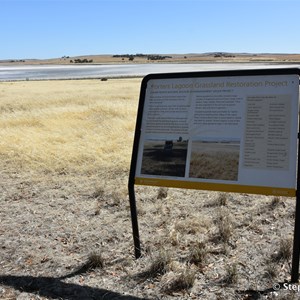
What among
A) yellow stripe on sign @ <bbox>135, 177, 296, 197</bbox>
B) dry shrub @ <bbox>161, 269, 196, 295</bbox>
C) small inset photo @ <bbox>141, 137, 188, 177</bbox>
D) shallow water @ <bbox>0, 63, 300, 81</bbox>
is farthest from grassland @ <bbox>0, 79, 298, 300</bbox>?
shallow water @ <bbox>0, 63, 300, 81</bbox>

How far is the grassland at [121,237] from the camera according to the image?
3.80m

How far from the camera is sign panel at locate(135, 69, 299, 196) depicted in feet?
12.1

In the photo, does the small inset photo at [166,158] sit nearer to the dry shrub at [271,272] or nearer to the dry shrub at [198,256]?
the dry shrub at [198,256]

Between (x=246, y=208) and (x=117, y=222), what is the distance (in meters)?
1.68

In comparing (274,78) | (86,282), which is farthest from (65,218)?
(274,78)

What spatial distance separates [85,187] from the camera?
6867mm

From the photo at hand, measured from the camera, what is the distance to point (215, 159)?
3.76m

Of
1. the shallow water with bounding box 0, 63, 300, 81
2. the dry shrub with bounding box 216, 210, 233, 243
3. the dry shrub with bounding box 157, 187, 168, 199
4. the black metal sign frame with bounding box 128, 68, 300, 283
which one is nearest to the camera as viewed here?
the black metal sign frame with bounding box 128, 68, 300, 283

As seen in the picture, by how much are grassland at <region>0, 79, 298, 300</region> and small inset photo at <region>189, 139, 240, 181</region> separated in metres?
0.83

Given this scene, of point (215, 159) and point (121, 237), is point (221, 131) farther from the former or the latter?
point (121, 237)

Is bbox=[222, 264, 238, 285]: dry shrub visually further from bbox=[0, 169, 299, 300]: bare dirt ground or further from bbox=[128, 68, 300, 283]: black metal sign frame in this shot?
bbox=[128, 68, 300, 283]: black metal sign frame

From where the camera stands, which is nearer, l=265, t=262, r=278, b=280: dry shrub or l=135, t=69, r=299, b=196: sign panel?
l=135, t=69, r=299, b=196: sign panel

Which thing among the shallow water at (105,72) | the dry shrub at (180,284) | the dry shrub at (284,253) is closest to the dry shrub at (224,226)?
the dry shrub at (284,253)

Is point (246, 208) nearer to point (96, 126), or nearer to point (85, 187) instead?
point (85, 187)
